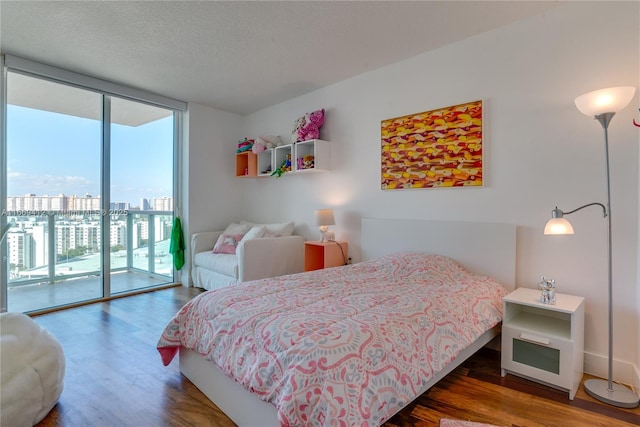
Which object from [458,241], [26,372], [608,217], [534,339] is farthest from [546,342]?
[26,372]

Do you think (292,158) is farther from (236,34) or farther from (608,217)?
(608,217)

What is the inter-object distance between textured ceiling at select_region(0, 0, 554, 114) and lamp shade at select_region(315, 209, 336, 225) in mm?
1453

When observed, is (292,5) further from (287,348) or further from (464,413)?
(464,413)

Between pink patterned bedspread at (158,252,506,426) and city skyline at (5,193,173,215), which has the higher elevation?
city skyline at (5,193,173,215)

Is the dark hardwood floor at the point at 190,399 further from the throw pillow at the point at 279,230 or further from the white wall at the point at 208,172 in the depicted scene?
the white wall at the point at 208,172

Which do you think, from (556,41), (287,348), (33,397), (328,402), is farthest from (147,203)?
(556,41)

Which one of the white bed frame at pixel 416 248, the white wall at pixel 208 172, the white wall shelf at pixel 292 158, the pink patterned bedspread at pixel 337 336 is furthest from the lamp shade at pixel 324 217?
the white wall at pixel 208 172

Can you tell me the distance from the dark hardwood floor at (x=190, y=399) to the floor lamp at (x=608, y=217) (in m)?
0.06

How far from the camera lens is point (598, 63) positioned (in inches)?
81.7

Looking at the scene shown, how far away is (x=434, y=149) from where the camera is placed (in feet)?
9.14

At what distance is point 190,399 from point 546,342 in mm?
2052

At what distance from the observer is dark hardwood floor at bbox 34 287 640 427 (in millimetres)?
1607

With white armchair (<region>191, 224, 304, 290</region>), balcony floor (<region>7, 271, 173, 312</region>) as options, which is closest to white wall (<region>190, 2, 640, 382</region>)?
white armchair (<region>191, 224, 304, 290</region>)

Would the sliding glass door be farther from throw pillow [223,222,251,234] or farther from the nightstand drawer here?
the nightstand drawer
